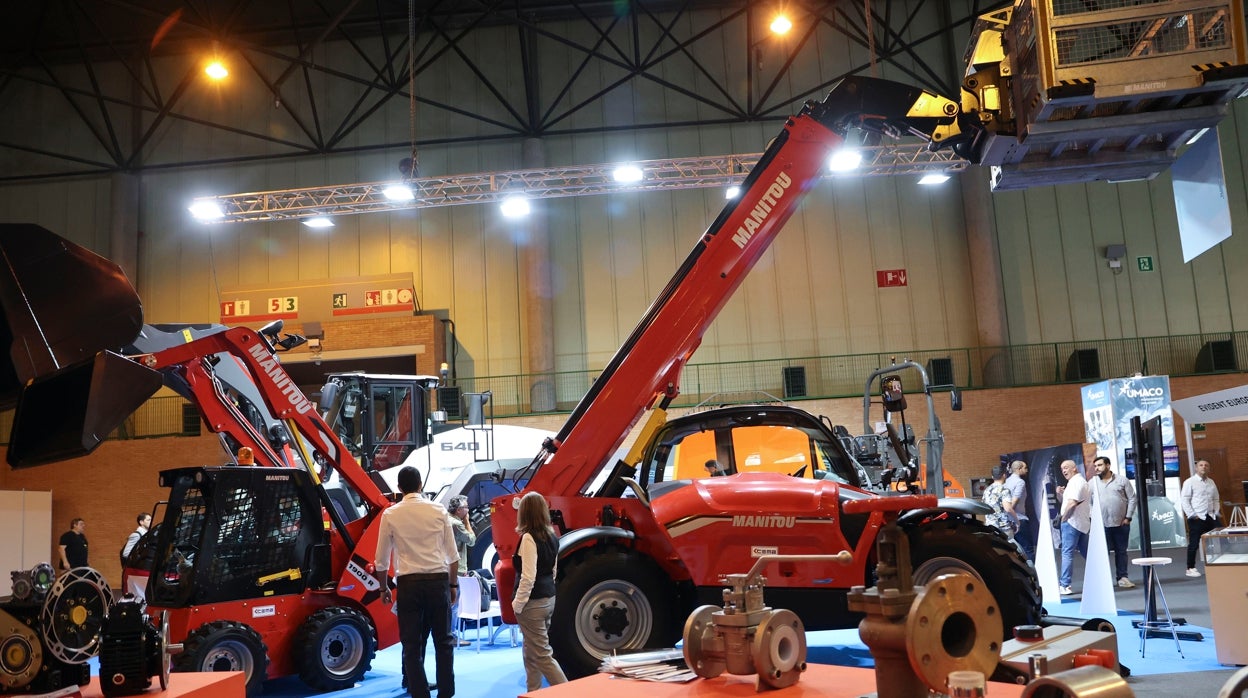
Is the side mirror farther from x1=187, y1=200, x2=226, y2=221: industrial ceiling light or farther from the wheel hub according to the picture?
x1=187, y1=200, x2=226, y2=221: industrial ceiling light

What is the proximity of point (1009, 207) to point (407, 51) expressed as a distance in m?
14.9

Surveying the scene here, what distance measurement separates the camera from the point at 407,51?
23.2 metres

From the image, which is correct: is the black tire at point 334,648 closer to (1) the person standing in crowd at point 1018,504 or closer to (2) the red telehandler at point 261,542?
(2) the red telehandler at point 261,542

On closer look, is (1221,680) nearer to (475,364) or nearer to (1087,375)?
(1087,375)

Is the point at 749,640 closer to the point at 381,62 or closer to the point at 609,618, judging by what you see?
the point at 609,618

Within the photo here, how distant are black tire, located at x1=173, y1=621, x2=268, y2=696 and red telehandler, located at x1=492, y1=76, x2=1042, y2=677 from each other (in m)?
2.07

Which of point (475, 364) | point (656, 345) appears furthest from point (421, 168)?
point (656, 345)

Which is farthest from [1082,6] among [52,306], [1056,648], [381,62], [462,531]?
[381,62]

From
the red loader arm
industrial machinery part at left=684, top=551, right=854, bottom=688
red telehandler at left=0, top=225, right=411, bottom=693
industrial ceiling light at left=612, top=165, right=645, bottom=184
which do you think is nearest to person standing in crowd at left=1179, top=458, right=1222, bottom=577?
the red loader arm

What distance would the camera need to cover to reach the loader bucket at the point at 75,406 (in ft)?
11.5

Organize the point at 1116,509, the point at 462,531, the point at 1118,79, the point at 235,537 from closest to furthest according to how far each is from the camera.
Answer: the point at 1118,79 < the point at 235,537 < the point at 462,531 < the point at 1116,509

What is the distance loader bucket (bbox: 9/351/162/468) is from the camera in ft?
11.5

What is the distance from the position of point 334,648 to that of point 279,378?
2.50 meters

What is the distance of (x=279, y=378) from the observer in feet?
29.1
